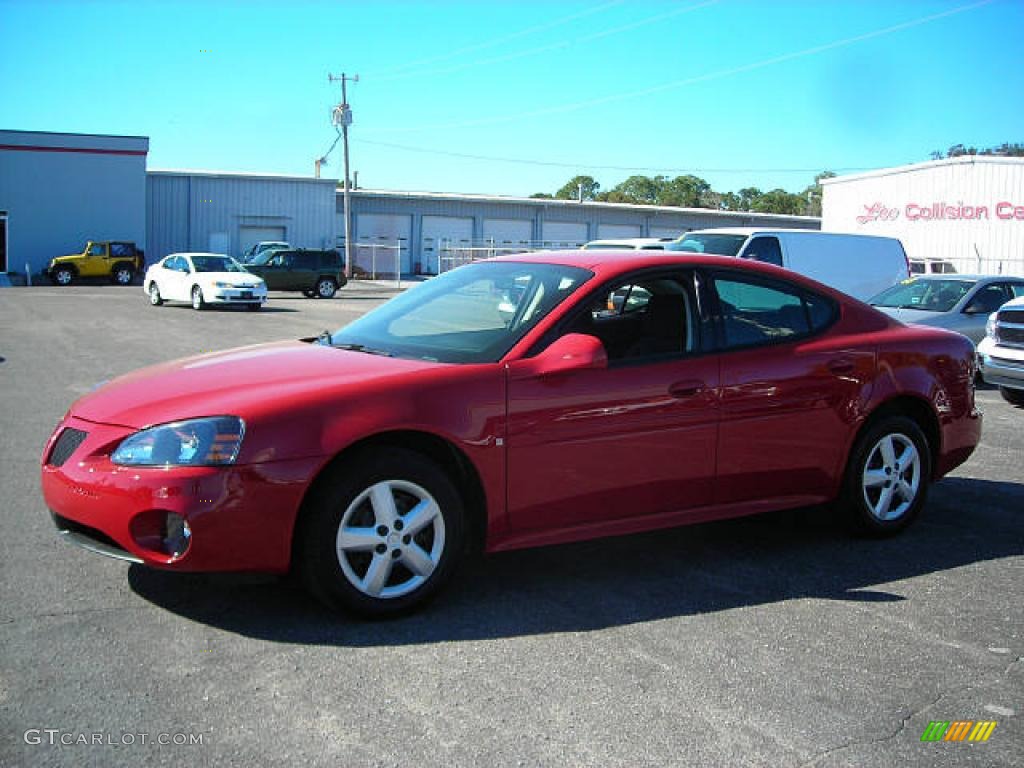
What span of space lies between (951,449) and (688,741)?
337cm

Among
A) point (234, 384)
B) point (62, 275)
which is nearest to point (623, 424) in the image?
point (234, 384)

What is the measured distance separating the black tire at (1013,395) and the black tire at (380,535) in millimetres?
9358

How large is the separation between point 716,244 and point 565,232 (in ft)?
150

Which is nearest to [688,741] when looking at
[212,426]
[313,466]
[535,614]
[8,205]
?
[535,614]

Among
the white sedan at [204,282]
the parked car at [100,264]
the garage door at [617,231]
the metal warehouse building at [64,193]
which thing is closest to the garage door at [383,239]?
the metal warehouse building at [64,193]

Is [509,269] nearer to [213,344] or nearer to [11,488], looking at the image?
[11,488]

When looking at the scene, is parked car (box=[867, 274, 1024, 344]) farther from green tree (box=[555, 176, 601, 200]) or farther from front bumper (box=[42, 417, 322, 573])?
green tree (box=[555, 176, 601, 200])

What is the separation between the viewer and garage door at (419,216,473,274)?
188 feet

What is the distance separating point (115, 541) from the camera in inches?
151

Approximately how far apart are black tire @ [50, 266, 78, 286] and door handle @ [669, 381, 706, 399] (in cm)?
4013

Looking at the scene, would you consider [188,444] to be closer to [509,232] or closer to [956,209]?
[956,209]

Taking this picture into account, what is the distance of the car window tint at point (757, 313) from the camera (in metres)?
4.98

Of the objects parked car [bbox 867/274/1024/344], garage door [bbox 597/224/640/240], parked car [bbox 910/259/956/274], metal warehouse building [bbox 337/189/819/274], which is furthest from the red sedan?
garage door [bbox 597/224/640/240]

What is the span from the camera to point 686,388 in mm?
4672
